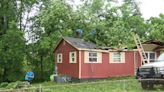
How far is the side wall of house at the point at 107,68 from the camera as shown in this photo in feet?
88.8

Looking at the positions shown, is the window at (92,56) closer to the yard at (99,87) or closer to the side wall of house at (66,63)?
the side wall of house at (66,63)

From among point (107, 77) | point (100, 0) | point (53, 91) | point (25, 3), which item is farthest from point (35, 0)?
point (53, 91)

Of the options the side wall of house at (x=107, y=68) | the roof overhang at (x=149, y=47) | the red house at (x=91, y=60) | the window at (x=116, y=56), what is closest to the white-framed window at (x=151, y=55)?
the roof overhang at (x=149, y=47)

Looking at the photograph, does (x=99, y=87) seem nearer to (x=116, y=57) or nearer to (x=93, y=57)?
(x=93, y=57)

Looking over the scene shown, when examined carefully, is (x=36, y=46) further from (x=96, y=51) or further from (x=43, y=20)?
(x=96, y=51)

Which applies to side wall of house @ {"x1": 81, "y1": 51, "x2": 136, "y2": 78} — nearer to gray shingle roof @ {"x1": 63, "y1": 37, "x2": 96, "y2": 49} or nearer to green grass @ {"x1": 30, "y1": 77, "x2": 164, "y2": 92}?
gray shingle roof @ {"x1": 63, "y1": 37, "x2": 96, "y2": 49}

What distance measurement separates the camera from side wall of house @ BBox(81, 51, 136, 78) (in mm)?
27078

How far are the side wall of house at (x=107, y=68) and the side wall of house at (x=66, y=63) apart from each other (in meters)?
0.60

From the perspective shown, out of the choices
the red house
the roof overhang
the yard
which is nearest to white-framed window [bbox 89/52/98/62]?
the red house

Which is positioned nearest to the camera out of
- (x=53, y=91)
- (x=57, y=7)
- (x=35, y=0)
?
(x=53, y=91)

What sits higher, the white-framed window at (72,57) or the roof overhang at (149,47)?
the roof overhang at (149,47)

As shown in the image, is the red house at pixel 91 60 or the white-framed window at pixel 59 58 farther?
the white-framed window at pixel 59 58

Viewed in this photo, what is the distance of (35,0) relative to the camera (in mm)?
35250

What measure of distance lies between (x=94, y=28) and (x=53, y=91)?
19.9m
